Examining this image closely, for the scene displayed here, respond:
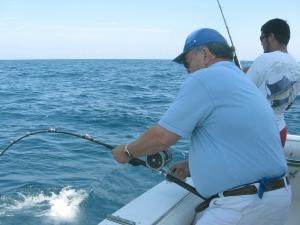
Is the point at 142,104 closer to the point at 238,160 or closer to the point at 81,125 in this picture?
the point at 81,125

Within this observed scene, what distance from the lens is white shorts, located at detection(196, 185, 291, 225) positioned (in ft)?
6.59

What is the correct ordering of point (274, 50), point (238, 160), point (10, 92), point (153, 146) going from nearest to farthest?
point (238, 160)
point (153, 146)
point (274, 50)
point (10, 92)

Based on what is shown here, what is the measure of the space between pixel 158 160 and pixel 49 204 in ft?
12.3

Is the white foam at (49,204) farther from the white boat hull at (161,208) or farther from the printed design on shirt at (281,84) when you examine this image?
the printed design on shirt at (281,84)

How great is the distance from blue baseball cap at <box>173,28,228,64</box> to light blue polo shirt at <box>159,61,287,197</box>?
161 mm

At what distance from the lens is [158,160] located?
2.47 metres

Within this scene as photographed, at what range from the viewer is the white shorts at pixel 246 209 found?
201cm

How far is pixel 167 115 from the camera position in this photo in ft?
6.40

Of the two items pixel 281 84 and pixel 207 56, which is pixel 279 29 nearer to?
pixel 281 84

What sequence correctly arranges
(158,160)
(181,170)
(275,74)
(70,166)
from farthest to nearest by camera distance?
(70,166)
(275,74)
(181,170)
(158,160)

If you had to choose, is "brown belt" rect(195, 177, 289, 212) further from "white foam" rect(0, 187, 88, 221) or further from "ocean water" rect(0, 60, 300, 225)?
"white foam" rect(0, 187, 88, 221)

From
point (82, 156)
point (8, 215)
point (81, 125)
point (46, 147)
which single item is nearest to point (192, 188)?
point (8, 215)

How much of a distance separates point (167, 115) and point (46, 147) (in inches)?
293

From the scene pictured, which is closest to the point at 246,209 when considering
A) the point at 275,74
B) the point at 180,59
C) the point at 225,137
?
the point at 225,137
